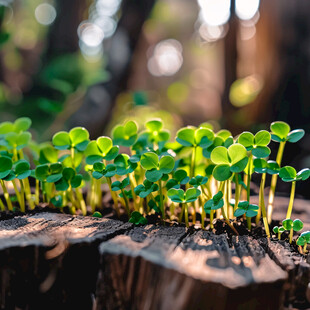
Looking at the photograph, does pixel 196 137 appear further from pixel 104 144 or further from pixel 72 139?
pixel 72 139

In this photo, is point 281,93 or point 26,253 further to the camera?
point 281,93

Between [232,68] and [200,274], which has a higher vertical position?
[232,68]

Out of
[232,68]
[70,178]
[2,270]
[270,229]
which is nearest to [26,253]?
[2,270]

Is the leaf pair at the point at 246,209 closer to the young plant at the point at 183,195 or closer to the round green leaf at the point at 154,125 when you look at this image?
the young plant at the point at 183,195

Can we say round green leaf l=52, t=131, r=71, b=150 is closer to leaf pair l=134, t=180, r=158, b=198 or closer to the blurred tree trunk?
leaf pair l=134, t=180, r=158, b=198

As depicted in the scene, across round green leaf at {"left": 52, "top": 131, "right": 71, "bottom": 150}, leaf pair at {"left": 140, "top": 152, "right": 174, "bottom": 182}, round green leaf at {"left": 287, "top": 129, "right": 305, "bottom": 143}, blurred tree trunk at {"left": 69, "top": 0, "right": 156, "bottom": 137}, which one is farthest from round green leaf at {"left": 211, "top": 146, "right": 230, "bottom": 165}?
blurred tree trunk at {"left": 69, "top": 0, "right": 156, "bottom": 137}

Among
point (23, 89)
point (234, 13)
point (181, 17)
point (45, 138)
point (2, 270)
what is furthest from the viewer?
point (181, 17)

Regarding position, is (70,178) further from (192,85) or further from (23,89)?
(192,85)
